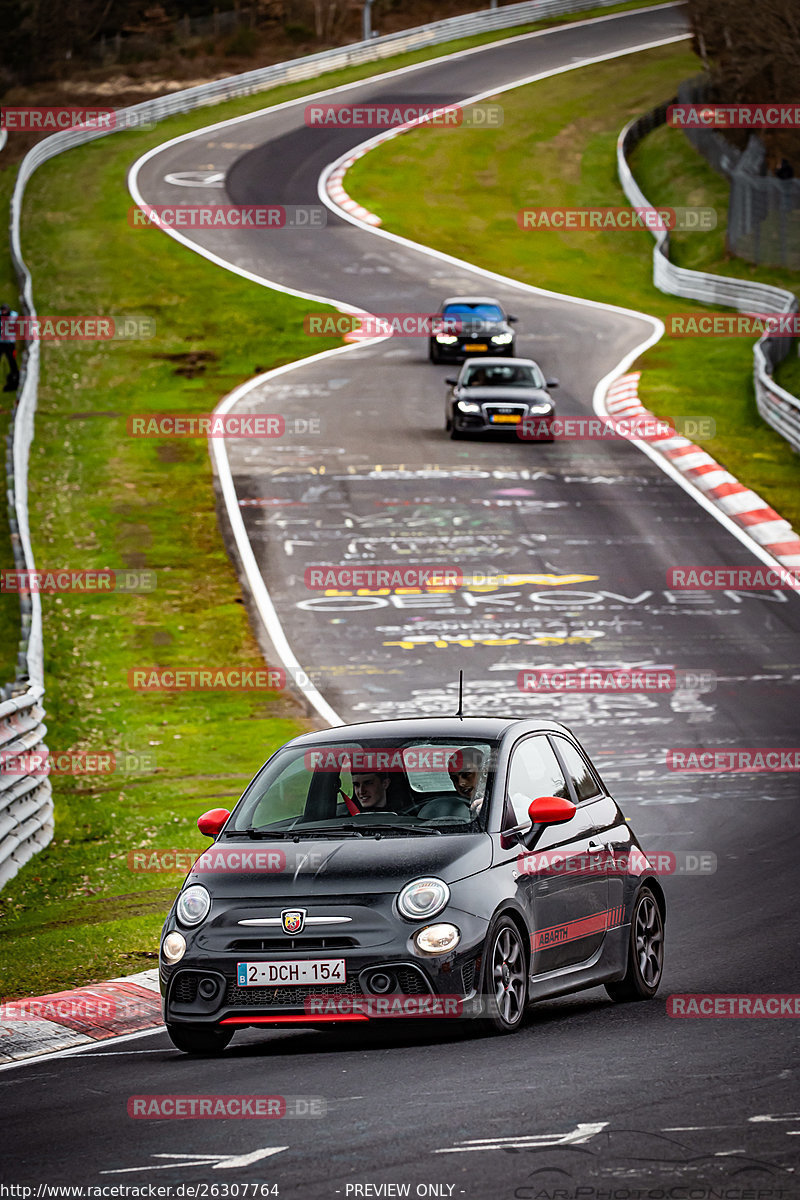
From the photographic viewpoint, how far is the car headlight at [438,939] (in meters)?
8.38

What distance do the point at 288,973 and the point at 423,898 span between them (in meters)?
0.69

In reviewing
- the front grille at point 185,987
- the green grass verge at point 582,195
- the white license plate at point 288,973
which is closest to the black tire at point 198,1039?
the front grille at point 185,987

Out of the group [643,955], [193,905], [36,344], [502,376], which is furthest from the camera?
[36,344]

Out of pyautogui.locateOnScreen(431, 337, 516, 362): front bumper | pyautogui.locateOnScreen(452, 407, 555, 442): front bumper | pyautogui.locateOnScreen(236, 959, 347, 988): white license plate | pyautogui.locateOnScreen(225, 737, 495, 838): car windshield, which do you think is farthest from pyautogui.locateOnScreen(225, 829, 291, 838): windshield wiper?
pyautogui.locateOnScreen(431, 337, 516, 362): front bumper

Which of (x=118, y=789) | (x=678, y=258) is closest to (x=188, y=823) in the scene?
(x=118, y=789)

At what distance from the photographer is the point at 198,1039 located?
350 inches

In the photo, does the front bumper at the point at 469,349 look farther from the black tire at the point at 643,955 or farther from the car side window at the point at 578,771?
the black tire at the point at 643,955

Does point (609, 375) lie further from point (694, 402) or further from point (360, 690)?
point (360, 690)

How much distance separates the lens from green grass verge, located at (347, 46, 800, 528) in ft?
140

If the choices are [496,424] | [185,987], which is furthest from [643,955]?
[496,424]

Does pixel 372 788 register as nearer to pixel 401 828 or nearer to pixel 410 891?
pixel 401 828

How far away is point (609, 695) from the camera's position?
21.5m

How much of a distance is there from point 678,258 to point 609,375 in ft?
55.4

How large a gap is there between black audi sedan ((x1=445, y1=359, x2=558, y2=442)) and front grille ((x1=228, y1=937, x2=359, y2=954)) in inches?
1053
